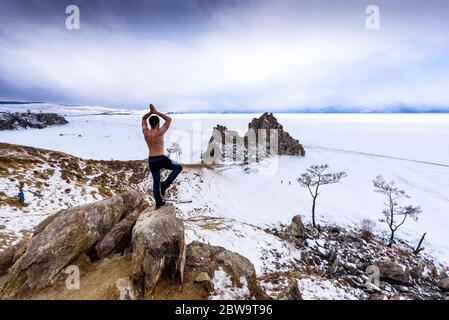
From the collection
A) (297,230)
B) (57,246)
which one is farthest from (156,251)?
(297,230)

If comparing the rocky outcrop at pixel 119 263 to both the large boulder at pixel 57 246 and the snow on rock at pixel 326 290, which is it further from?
the snow on rock at pixel 326 290

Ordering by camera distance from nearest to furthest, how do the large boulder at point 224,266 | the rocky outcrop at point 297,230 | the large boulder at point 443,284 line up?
the large boulder at point 224,266 < the large boulder at point 443,284 < the rocky outcrop at point 297,230

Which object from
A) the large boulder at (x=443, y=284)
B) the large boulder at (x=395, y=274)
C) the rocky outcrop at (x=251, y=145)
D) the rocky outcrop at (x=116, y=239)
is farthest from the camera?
the rocky outcrop at (x=251, y=145)

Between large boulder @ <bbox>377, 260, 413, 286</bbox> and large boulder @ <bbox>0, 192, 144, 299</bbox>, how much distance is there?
24694 millimetres

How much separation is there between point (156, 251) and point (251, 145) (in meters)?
74.5

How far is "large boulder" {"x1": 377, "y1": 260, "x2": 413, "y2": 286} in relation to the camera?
2317cm

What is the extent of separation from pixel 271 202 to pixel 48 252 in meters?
38.0

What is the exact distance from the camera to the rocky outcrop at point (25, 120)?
13535cm

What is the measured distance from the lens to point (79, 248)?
32.6 feet

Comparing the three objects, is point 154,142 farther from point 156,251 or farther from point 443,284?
point 443,284

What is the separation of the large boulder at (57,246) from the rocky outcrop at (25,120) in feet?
530

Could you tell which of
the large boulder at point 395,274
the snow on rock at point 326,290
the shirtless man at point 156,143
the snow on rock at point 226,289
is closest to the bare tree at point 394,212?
the large boulder at point 395,274
